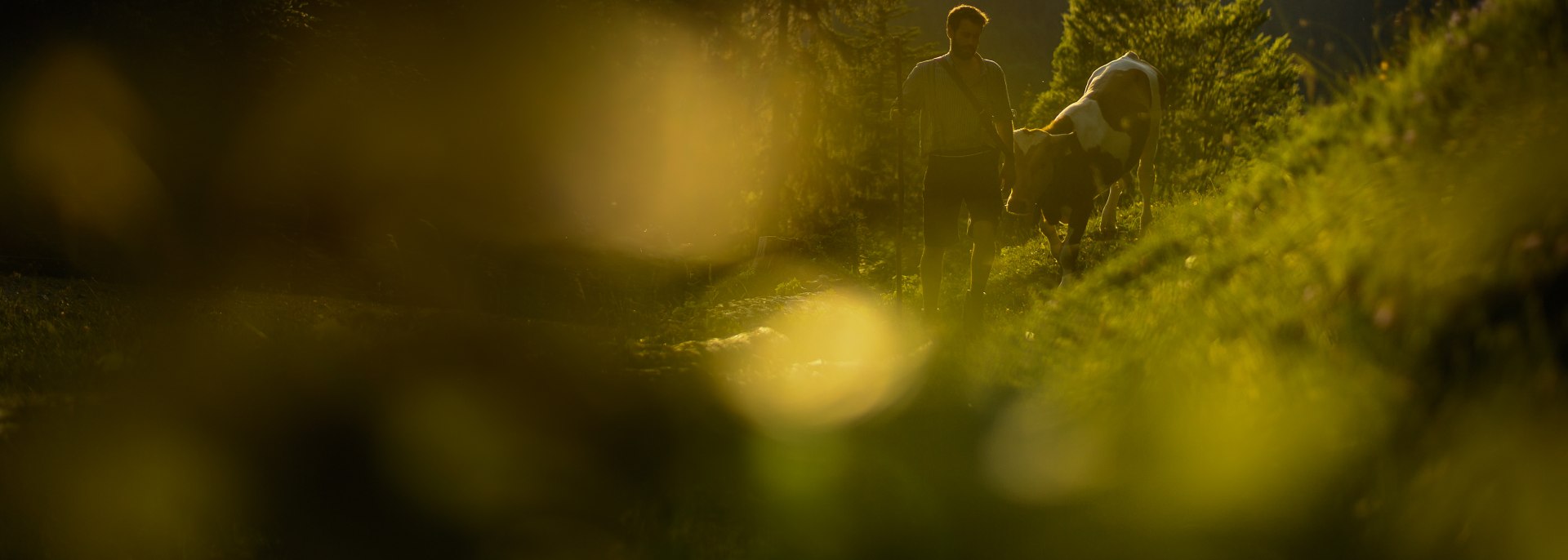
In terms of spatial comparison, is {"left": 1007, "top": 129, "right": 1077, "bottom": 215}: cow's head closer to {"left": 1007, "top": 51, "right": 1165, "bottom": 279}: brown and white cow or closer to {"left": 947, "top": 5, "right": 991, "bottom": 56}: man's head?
{"left": 1007, "top": 51, "right": 1165, "bottom": 279}: brown and white cow

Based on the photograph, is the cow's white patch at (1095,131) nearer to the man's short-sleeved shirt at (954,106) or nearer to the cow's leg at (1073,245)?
the cow's leg at (1073,245)

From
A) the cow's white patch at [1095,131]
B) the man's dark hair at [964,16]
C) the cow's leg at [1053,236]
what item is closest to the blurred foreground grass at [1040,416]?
the man's dark hair at [964,16]

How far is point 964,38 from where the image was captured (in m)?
6.79

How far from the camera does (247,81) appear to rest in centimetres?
867

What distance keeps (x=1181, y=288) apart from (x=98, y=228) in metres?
10.0

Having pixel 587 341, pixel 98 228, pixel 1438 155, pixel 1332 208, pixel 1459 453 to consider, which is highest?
pixel 1438 155

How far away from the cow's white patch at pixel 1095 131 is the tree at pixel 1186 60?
19.5m

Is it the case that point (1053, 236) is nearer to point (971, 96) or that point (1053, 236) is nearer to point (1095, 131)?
point (1095, 131)

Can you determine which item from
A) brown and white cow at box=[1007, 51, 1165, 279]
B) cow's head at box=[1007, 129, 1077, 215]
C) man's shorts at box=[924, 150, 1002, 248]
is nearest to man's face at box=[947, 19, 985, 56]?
man's shorts at box=[924, 150, 1002, 248]

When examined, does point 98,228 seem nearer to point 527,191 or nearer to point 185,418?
point 527,191

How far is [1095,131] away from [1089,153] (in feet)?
1.13

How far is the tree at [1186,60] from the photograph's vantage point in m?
31.7

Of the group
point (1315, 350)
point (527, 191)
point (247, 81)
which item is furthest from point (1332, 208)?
point (527, 191)

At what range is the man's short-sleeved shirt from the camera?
6887 mm
